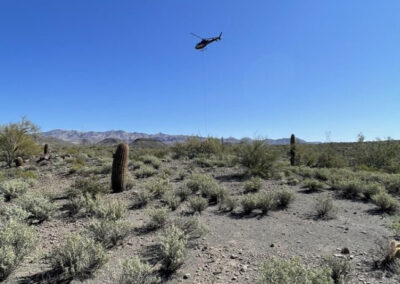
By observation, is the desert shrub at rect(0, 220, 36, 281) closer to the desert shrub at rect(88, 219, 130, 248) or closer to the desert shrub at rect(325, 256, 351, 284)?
the desert shrub at rect(88, 219, 130, 248)

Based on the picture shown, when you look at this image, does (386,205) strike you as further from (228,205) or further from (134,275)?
(134,275)

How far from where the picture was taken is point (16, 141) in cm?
1811

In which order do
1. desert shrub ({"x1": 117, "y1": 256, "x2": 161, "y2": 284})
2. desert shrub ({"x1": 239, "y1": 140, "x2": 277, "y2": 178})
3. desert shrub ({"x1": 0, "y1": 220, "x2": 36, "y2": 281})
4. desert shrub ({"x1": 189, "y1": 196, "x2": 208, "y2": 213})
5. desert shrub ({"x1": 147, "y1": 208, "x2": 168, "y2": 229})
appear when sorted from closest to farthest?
desert shrub ({"x1": 117, "y1": 256, "x2": 161, "y2": 284}) → desert shrub ({"x1": 0, "y1": 220, "x2": 36, "y2": 281}) → desert shrub ({"x1": 147, "y1": 208, "x2": 168, "y2": 229}) → desert shrub ({"x1": 189, "y1": 196, "x2": 208, "y2": 213}) → desert shrub ({"x1": 239, "y1": 140, "x2": 277, "y2": 178})

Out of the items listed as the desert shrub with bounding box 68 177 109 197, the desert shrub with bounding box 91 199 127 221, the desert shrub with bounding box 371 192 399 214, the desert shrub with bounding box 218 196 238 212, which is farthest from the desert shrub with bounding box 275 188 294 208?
the desert shrub with bounding box 68 177 109 197

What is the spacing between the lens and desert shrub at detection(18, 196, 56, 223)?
20.4 ft

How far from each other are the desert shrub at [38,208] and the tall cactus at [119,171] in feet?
10.2

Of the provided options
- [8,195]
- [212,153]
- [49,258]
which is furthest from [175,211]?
[212,153]

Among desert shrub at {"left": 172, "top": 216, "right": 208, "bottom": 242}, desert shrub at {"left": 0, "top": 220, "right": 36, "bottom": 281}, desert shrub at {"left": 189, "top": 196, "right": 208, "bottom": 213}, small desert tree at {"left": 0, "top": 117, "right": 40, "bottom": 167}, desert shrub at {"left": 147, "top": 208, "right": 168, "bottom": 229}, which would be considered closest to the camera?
desert shrub at {"left": 0, "top": 220, "right": 36, "bottom": 281}

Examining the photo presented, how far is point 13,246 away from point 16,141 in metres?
17.3

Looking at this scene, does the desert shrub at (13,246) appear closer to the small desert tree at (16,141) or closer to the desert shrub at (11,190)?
the desert shrub at (11,190)

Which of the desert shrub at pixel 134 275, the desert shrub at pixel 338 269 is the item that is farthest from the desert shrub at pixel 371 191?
the desert shrub at pixel 134 275

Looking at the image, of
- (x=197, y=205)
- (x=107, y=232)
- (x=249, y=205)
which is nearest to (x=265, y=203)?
(x=249, y=205)

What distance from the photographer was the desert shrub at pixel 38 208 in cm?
623

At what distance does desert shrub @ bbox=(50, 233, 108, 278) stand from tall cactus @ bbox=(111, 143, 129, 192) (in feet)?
18.6
